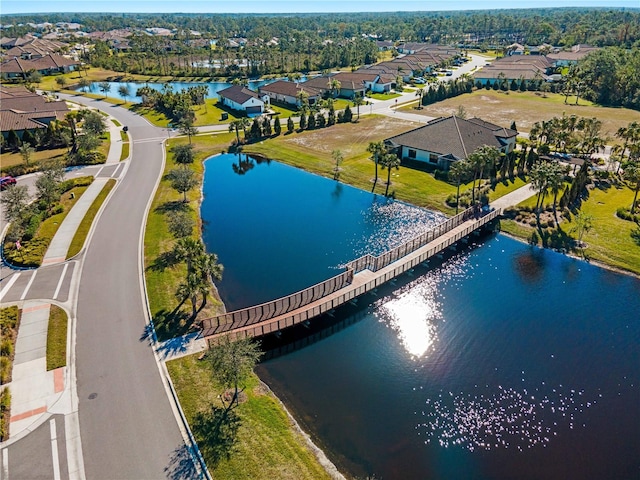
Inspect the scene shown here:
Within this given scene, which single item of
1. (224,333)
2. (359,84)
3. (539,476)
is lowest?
(539,476)

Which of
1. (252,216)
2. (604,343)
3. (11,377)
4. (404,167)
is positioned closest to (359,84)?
(404,167)

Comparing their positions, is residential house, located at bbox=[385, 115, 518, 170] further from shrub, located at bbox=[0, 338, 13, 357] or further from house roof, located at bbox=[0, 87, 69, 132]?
house roof, located at bbox=[0, 87, 69, 132]

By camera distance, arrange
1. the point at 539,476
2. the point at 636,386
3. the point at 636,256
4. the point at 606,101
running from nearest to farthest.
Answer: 1. the point at 539,476
2. the point at 636,386
3. the point at 636,256
4. the point at 606,101

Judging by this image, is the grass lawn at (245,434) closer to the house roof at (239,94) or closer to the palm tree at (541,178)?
the palm tree at (541,178)

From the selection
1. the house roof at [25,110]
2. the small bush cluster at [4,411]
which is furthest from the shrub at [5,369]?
the house roof at [25,110]

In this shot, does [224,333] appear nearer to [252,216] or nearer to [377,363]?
[377,363]
